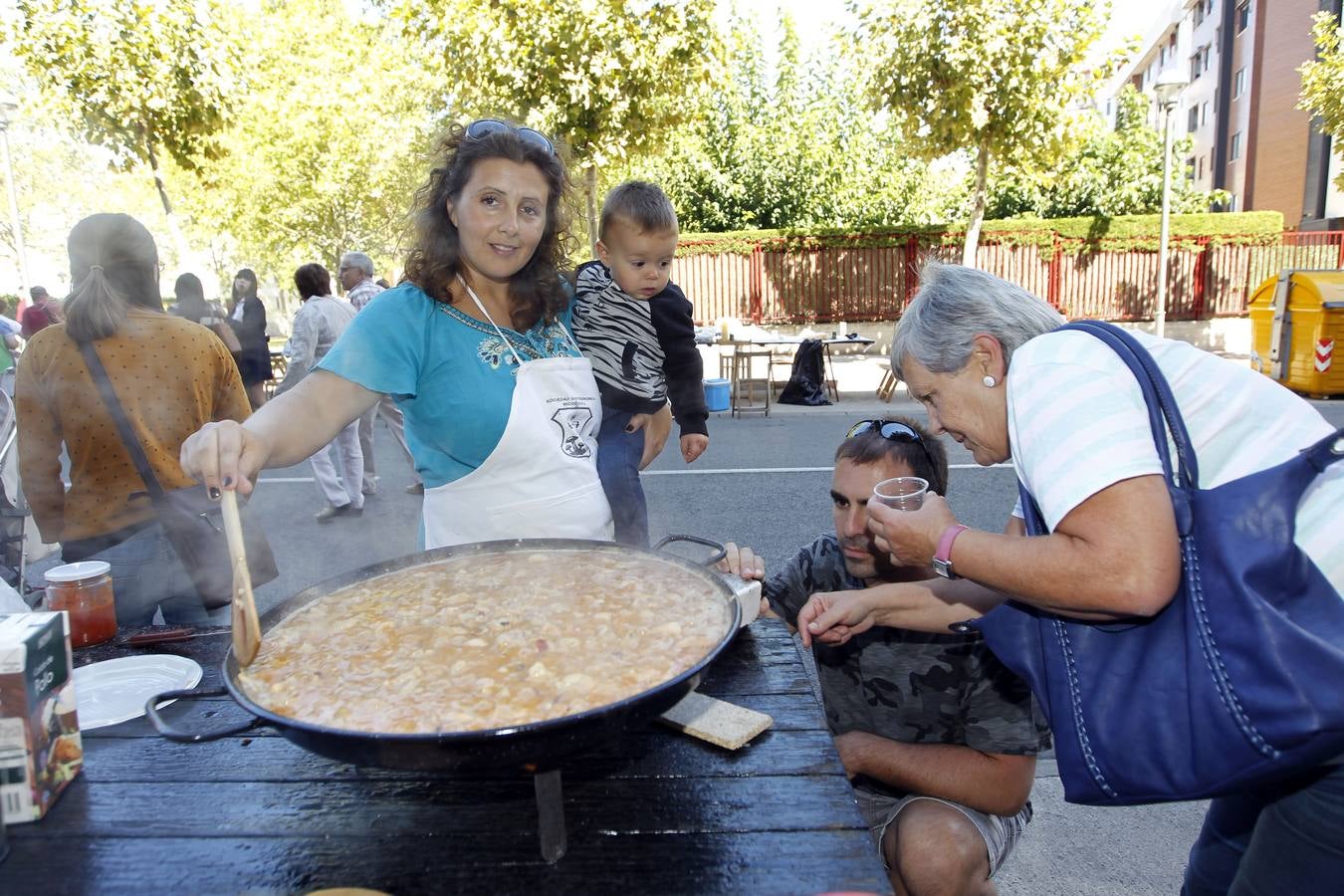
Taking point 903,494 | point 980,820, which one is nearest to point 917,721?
point 980,820

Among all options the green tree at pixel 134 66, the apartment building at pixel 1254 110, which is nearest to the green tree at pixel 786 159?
the apartment building at pixel 1254 110

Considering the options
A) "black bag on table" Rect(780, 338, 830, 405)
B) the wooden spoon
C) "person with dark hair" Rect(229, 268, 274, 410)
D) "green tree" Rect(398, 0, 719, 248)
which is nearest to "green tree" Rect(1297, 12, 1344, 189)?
"black bag on table" Rect(780, 338, 830, 405)

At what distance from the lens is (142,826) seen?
138 cm

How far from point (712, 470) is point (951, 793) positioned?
6.30m

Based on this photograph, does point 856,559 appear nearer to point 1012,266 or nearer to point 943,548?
point 943,548

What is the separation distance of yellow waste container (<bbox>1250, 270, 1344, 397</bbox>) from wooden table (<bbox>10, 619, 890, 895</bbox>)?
12462mm

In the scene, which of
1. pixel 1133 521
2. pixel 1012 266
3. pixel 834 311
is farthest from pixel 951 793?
pixel 1012 266

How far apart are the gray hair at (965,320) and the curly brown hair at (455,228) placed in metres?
0.98

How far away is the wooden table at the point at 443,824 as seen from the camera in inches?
48.6

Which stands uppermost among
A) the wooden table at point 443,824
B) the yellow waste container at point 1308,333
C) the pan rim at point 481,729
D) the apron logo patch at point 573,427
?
the apron logo patch at point 573,427

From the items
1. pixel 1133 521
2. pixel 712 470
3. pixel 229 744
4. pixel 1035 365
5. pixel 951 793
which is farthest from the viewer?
pixel 712 470

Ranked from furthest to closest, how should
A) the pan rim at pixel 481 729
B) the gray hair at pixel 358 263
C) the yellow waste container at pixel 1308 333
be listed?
the yellow waste container at pixel 1308 333 → the gray hair at pixel 358 263 → the pan rim at pixel 481 729

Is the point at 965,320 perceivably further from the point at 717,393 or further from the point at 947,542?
the point at 717,393

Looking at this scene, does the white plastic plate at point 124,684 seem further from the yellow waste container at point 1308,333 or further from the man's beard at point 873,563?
the yellow waste container at point 1308,333
